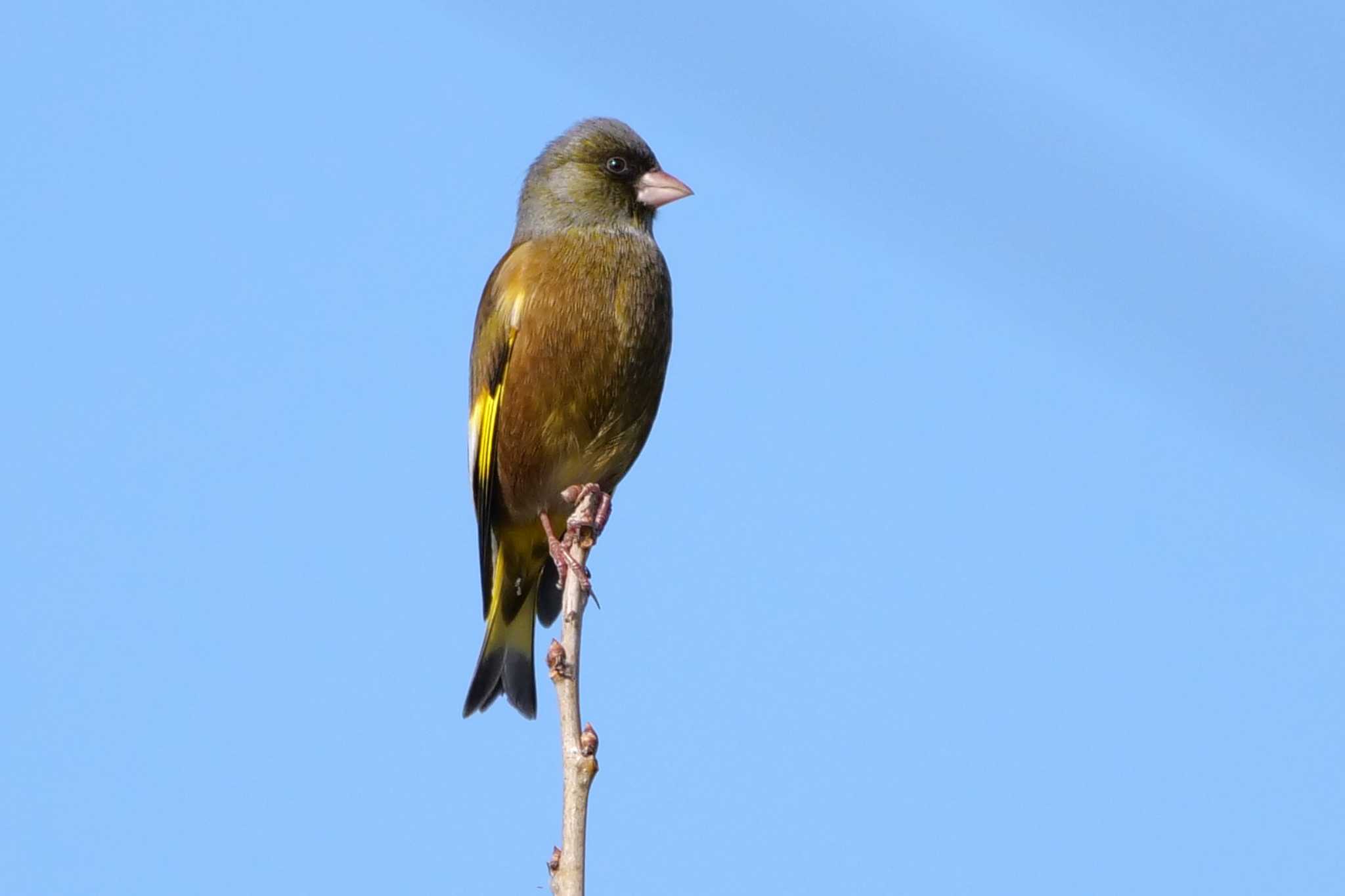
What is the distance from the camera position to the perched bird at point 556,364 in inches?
205

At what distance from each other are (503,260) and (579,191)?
1.19 feet

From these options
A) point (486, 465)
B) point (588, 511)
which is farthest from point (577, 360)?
point (588, 511)

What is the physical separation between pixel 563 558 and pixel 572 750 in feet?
6.39

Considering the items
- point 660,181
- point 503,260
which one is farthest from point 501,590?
point 660,181

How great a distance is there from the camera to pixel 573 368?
17.0 ft

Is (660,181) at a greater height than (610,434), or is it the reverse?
(660,181)

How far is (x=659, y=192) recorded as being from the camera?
5785mm

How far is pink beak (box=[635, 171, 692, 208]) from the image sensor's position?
5773 millimetres

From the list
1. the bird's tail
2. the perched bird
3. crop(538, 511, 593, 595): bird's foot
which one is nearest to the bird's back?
the perched bird

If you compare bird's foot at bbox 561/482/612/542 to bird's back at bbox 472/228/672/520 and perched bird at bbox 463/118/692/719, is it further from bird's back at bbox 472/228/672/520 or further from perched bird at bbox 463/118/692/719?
bird's back at bbox 472/228/672/520

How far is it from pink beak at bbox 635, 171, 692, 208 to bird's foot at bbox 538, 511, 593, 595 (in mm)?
1174

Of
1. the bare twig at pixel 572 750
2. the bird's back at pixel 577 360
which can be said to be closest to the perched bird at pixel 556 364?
the bird's back at pixel 577 360

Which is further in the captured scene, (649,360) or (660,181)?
(660,181)

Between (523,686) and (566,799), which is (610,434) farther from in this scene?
(566,799)
